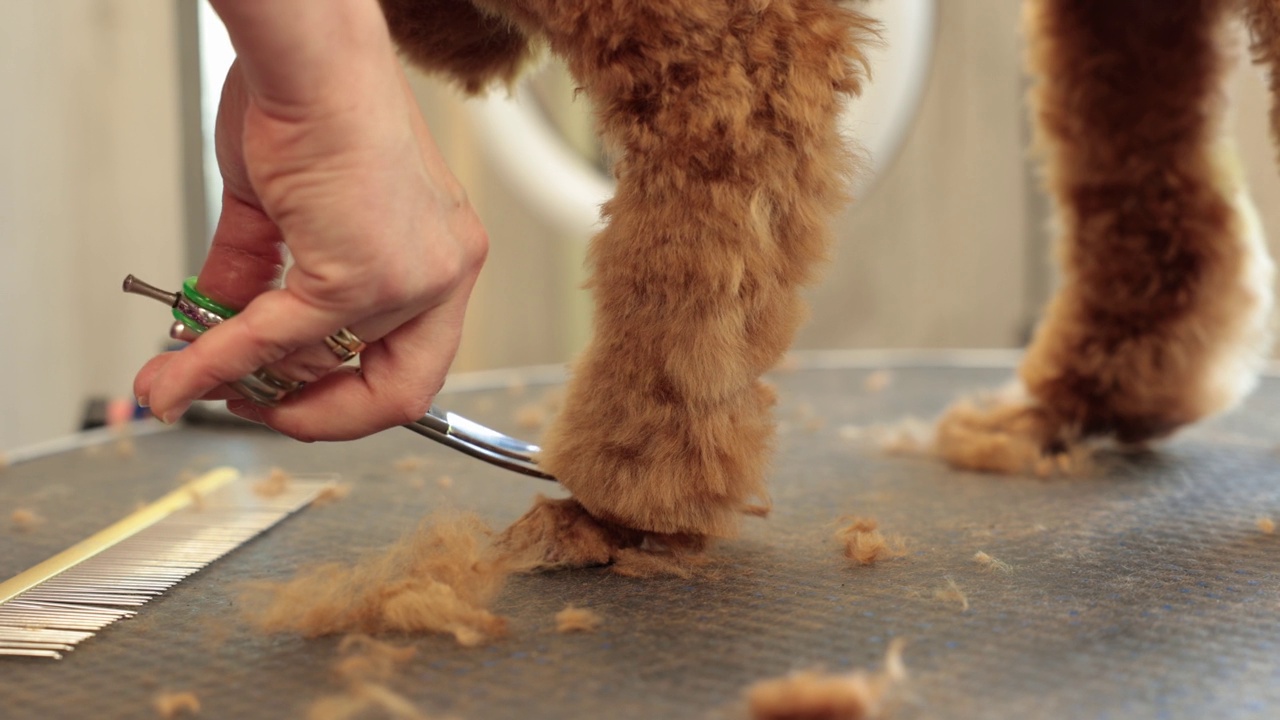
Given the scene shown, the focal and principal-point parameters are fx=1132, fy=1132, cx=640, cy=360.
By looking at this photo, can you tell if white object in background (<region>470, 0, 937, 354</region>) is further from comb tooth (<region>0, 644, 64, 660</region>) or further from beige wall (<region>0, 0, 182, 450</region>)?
comb tooth (<region>0, 644, 64, 660</region>)

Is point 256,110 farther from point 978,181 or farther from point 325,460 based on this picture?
point 978,181

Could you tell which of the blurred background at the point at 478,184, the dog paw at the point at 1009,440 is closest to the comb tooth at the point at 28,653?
the dog paw at the point at 1009,440

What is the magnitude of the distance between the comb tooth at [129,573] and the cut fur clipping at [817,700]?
1.27 ft

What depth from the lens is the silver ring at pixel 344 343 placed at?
1.99 ft

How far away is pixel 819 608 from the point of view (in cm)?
66

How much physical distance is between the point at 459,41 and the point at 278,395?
1.08 ft

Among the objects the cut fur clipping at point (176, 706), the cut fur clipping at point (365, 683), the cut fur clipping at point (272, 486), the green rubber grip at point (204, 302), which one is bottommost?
the cut fur clipping at point (272, 486)

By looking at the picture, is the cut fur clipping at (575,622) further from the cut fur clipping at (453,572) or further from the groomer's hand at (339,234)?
the groomer's hand at (339,234)

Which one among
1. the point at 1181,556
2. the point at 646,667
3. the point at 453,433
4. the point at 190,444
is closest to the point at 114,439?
the point at 190,444

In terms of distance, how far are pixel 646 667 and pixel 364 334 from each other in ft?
0.76

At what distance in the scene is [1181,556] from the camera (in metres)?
0.76

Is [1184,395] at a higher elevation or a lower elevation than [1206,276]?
lower

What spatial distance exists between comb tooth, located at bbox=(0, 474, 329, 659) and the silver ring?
0.73ft

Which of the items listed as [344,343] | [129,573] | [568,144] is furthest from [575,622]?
[568,144]
